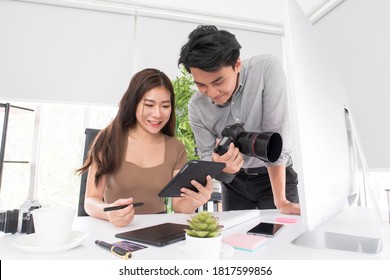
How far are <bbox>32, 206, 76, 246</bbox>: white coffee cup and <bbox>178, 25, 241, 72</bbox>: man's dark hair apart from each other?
0.75 m

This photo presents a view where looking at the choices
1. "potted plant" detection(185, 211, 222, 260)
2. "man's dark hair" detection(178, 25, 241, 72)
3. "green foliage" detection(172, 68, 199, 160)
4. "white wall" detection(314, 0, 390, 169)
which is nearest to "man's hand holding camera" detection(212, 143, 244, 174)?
"man's dark hair" detection(178, 25, 241, 72)

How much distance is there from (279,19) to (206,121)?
263 cm

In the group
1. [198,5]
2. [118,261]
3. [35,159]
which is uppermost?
[198,5]

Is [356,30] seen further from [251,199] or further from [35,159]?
[35,159]

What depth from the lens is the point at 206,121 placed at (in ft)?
4.78

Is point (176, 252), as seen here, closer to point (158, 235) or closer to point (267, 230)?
point (158, 235)

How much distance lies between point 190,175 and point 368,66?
244 centimetres

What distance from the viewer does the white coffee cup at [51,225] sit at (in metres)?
0.58

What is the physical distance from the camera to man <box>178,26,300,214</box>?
112 cm

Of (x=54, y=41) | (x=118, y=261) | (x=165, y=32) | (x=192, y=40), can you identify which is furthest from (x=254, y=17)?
(x=118, y=261)

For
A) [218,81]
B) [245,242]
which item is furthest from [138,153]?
[245,242]

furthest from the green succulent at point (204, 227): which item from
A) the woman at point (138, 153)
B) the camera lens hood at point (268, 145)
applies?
the woman at point (138, 153)

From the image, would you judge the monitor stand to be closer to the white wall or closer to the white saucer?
the white saucer

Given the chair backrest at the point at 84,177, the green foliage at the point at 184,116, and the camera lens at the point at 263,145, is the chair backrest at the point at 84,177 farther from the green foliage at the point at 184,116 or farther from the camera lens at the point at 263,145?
the camera lens at the point at 263,145
